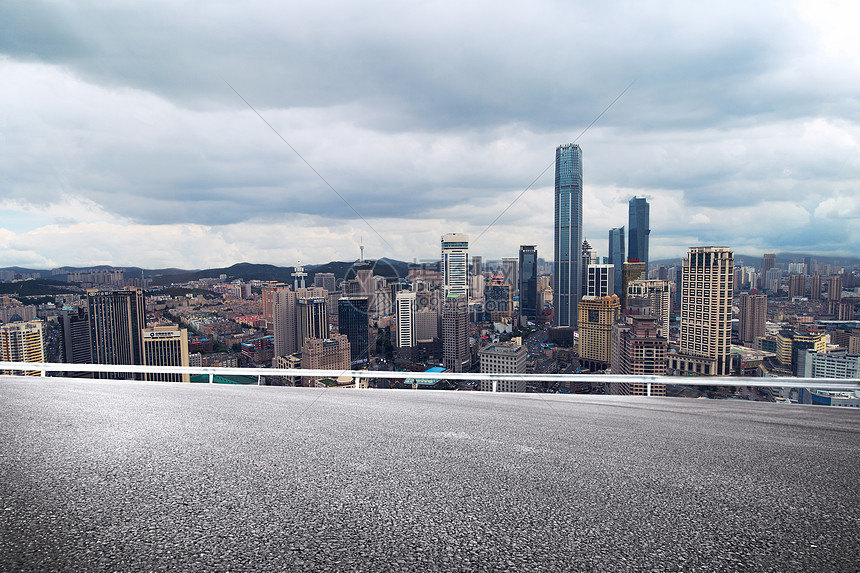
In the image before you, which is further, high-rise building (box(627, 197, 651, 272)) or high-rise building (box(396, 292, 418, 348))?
high-rise building (box(627, 197, 651, 272))

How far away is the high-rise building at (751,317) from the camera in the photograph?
1795cm

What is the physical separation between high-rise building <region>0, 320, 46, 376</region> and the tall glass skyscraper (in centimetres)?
3489

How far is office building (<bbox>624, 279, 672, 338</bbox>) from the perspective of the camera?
21741 mm

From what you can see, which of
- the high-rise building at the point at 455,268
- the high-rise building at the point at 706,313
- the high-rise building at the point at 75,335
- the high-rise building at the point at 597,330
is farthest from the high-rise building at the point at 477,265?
the high-rise building at the point at 75,335

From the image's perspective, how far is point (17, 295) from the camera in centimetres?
1975

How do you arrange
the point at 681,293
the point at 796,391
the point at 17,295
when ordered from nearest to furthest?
the point at 796,391
the point at 17,295
the point at 681,293

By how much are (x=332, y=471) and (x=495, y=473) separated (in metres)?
1.08

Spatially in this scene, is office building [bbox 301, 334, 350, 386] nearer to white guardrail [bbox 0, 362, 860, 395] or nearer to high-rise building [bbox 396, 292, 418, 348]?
high-rise building [bbox 396, 292, 418, 348]

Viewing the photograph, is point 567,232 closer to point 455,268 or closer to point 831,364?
point 455,268

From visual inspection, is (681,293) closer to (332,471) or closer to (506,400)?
(506,400)

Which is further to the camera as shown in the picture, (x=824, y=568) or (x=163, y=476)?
(x=163, y=476)

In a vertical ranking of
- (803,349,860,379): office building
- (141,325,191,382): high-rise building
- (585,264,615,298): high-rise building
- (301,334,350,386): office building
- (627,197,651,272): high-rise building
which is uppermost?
(627,197,651,272): high-rise building

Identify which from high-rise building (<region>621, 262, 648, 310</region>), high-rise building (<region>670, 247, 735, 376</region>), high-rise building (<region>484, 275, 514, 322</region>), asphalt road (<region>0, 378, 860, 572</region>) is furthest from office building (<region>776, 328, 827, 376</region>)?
high-rise building (<region>484, 275, 514, 322</region>)

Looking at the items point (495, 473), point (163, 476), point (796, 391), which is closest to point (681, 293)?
point (796, 391)
